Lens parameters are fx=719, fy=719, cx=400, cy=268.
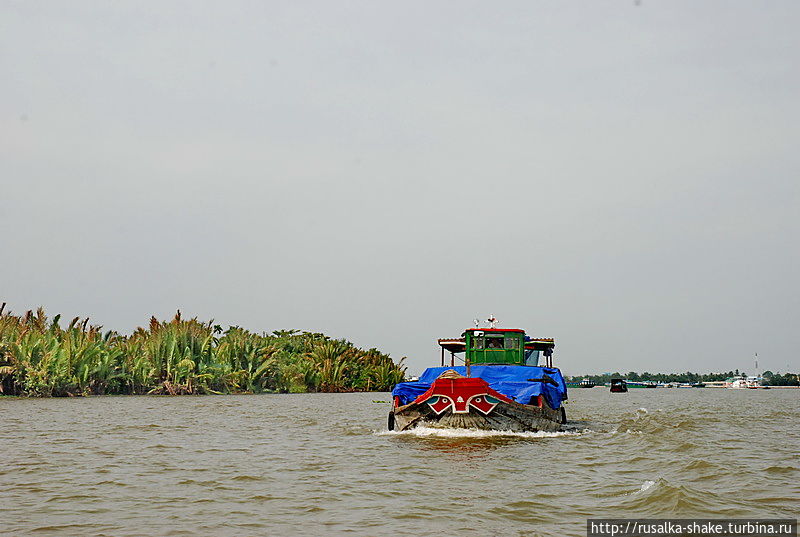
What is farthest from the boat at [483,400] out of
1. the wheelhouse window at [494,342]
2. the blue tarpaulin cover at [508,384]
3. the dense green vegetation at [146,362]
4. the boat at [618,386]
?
the boat at [618,386]

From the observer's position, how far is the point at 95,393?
51.9 m

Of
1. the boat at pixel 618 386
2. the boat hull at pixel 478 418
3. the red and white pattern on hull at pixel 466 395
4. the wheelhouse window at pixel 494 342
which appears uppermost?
the wheelhouse window at pixel 494 342

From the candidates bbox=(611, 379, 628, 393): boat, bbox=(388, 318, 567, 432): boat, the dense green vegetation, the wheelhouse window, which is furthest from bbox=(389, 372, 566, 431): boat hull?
bbox=(611, 379, 628, 393): boat

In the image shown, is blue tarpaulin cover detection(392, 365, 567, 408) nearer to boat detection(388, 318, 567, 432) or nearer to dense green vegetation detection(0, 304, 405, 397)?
boat detection(388, 318, 567, 432)

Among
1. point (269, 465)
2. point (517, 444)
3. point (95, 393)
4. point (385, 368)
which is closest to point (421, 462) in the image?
point (269, 465)

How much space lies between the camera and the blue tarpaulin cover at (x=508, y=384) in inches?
907

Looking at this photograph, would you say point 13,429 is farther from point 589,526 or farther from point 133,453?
point 589,526

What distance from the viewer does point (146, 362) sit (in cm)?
5353

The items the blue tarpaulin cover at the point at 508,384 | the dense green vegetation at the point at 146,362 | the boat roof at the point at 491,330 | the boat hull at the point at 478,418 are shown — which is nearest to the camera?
the boat hull at the point at 478,418

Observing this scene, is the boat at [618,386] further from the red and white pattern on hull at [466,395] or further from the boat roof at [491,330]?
the red and white pattern on hull at [466,395]

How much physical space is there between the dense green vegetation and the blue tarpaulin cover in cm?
3237

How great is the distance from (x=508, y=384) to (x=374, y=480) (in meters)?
10.6

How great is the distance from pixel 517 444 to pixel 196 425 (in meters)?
12.6

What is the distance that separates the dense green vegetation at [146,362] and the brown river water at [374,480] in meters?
26.4
